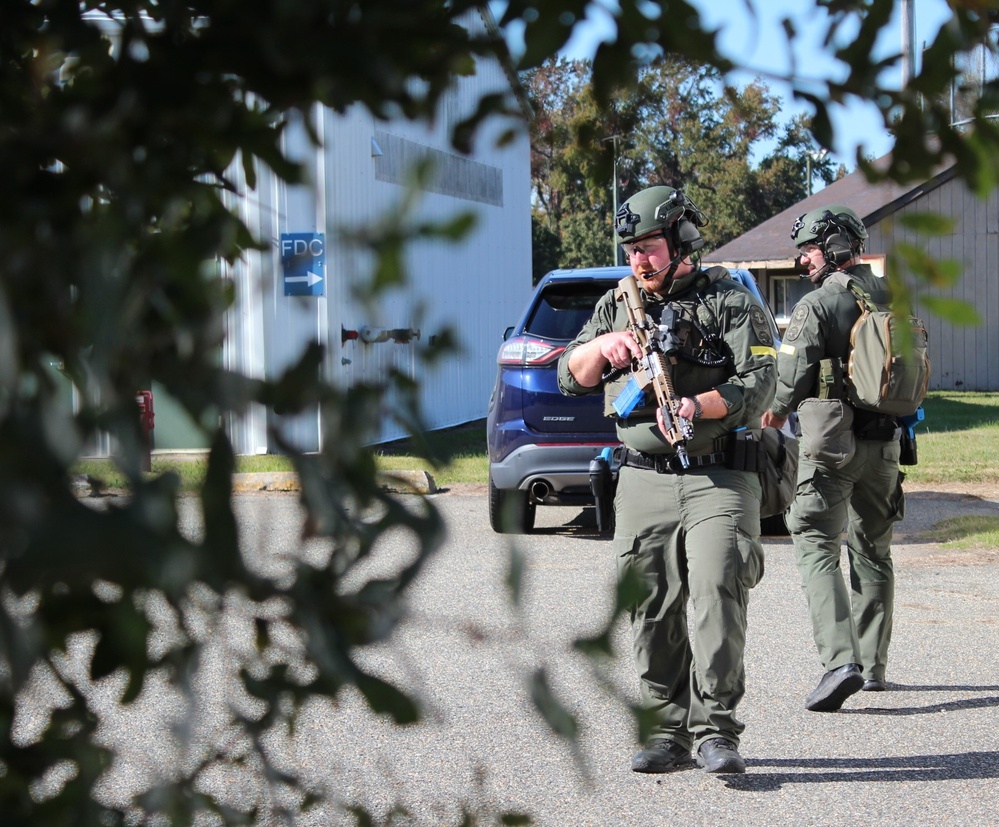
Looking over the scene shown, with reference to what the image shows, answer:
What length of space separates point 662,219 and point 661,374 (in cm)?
56

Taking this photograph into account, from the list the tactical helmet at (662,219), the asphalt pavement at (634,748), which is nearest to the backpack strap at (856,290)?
the tactical helmet at (662,219)

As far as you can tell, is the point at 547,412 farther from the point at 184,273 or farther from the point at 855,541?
the point at 184,273

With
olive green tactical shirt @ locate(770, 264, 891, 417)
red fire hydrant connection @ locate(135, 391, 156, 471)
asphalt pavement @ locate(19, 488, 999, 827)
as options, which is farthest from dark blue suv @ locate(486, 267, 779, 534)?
red fire hydrant connection @ locate(135, 391, 156, 471)

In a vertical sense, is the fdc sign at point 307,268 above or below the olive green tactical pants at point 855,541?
above

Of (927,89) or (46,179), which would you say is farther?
(927,89)

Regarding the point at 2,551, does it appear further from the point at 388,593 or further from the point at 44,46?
the point at 44,46

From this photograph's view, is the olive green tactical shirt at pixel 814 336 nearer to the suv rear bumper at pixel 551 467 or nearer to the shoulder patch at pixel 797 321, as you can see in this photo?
the shoulder patch at pixel 797 321

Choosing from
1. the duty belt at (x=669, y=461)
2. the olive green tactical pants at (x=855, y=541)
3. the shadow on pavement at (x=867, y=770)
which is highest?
the duty belt at (x=669, y=461)

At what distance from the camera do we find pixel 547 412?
944cm

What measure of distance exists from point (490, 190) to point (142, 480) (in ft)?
72.7

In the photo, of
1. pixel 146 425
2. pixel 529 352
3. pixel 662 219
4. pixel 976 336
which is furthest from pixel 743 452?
pixel 976 336

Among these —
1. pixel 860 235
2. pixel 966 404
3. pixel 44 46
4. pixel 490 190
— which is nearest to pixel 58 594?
pixel 44 46

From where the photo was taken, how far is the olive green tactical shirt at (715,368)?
4762mm

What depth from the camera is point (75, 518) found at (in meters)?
0.96
